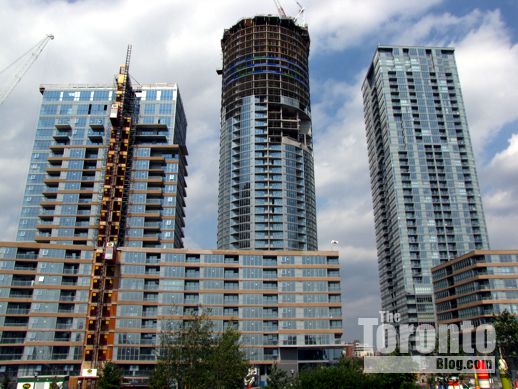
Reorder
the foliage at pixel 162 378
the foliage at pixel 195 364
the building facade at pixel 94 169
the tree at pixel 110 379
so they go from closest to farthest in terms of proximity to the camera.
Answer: the foliage at pixel 195 364 < the foliage at pixel 162 378 < the tree at pixel 110 379 < the building facade at pixel 94 169

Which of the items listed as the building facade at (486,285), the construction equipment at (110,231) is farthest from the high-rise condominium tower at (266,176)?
the building facade at (486,285)

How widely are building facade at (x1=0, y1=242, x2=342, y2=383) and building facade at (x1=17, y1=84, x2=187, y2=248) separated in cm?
1997

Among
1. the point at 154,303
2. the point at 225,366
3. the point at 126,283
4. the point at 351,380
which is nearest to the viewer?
the point at 351,380

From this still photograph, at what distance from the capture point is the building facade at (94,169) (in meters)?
150

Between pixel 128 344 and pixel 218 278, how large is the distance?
2894 cm

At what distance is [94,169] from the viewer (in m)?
158


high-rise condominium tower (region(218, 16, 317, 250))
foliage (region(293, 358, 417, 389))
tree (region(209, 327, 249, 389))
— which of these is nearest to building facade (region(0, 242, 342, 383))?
high-rise condominium tower (region(218, 16, 317, 250))

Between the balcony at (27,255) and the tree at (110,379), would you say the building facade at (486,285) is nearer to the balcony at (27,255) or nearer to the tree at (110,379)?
the tree at (110,379)

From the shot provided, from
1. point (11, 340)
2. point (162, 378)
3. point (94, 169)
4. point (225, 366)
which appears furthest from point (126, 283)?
point (225, 366)

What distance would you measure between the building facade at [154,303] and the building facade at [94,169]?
19970 millimetres

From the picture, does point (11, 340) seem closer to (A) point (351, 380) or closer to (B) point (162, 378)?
(B) point (162, 378)

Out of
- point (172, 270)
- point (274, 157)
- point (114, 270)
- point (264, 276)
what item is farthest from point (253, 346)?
point (274, 157)

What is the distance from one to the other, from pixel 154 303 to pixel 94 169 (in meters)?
57.8

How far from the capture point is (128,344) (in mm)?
118875
